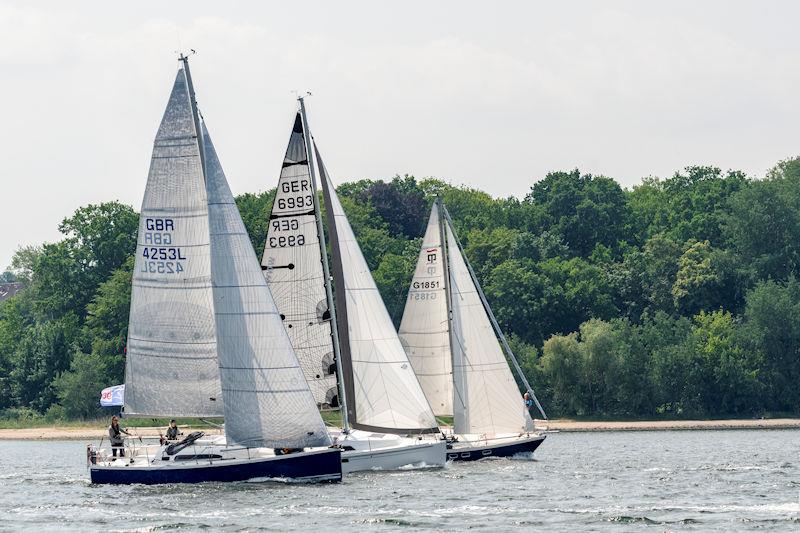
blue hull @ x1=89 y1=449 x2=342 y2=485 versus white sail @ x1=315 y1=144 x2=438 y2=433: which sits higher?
white sail @ x1=315 y1=144 x2=438 y2=433

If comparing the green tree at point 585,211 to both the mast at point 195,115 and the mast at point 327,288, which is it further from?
the mast at point 195,115

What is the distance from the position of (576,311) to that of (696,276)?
30.0 ft

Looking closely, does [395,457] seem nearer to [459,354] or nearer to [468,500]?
[459,354]

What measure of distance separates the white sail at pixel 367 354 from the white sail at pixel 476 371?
18.6 ft

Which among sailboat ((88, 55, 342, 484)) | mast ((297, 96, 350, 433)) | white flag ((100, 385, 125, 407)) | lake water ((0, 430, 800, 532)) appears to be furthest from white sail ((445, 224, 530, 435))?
white flag ((100, 385, 125, 407))

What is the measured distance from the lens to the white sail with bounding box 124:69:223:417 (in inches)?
2035

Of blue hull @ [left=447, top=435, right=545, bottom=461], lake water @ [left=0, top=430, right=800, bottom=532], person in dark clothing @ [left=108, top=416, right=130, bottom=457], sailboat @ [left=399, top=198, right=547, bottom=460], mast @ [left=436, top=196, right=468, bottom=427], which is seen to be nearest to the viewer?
lake water @ [left=0, top=430, right=800, bottom=532]

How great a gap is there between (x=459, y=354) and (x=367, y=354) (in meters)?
6.81

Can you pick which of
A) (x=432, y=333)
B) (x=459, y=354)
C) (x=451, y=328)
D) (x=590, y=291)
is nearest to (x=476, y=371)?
(x=459, y=354)

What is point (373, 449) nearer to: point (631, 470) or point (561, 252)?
point (631, 470)

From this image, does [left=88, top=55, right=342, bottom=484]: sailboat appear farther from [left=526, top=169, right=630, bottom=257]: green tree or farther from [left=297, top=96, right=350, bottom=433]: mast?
[left=526, top=169, right=630, bottom=257]: green tree

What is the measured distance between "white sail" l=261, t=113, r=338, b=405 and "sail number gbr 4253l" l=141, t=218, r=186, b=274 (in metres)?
5.62

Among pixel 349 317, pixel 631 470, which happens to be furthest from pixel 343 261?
pixel 631 470

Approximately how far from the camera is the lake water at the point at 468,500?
140 ft
